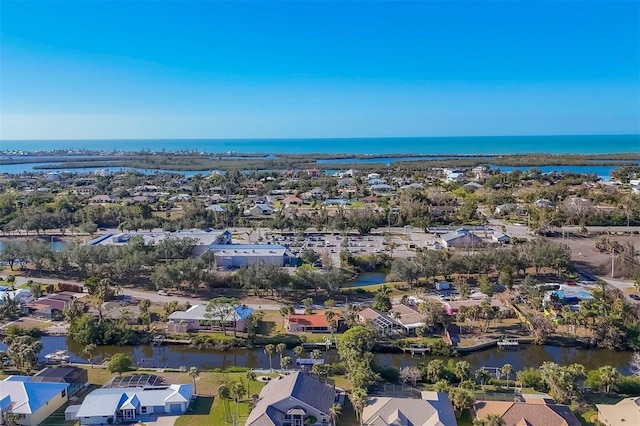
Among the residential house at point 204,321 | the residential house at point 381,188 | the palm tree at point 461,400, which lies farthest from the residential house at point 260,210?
the palm tree at point 461,400

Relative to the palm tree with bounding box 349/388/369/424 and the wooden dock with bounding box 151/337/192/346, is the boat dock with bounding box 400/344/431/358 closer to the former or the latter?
the palm tree with bounding box 349/388/369/424

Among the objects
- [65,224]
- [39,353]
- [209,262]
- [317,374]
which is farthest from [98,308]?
[65,224]

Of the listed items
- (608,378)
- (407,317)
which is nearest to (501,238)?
(407,317)

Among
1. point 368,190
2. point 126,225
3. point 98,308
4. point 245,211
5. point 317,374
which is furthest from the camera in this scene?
point 368,190

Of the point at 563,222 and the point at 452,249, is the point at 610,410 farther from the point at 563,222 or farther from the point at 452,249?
the point at 563,222

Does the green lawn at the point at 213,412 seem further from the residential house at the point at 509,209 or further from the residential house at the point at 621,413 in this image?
the residential house at the point at 509,209

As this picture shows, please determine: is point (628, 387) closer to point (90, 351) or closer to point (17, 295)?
point (90, 351)
